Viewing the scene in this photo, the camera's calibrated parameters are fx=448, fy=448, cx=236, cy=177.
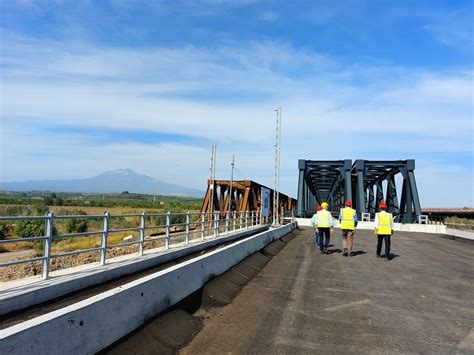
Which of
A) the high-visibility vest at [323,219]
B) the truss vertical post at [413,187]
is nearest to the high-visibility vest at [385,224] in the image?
the high-visibility vest at [323,219]

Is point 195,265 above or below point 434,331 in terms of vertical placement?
above

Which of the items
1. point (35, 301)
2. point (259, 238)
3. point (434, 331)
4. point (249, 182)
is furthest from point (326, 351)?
point (249, 182)

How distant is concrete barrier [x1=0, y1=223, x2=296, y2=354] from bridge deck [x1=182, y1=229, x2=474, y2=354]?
0.76m

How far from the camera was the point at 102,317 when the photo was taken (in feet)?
16.0

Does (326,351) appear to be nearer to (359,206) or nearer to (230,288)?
(230,288)

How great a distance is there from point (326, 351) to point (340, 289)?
409cm

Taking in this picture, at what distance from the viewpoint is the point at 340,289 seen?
9.32 meters

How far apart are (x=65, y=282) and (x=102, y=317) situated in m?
2.09

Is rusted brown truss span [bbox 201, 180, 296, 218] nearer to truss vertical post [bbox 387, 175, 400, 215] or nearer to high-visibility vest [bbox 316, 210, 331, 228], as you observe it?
high-visibility vest [bbox 316, 210, 331, 228]

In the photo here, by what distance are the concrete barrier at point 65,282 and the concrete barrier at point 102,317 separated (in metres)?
1.31

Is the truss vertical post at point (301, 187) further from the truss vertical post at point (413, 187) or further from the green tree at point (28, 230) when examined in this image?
the green tree at point (28, 230)

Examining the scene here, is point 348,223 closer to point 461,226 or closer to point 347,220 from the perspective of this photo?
point 347,220

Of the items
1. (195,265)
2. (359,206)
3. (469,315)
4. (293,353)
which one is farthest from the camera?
(359,206)

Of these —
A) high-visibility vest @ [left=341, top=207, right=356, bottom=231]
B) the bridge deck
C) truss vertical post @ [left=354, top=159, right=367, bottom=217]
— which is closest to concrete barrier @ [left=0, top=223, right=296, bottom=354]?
the bridge deck
